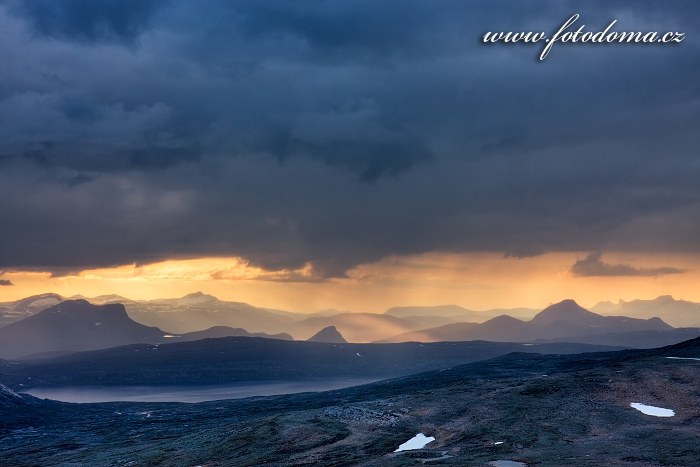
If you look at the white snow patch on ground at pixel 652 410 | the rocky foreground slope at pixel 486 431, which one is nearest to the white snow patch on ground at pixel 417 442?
the rocky foreground slope at pixel 486 431

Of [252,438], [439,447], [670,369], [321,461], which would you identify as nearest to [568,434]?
[439,447]

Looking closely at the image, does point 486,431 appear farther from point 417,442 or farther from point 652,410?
point 652,410

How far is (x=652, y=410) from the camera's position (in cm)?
13312

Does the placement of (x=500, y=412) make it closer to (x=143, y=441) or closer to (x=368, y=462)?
(x=368, y=462)

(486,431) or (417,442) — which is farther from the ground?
(486,431)

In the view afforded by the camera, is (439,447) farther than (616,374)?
No

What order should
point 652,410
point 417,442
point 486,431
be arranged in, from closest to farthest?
1. point 486,431
2. point 417,442
3. point 652,410

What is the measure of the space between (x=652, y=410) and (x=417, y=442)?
4104 centimetres

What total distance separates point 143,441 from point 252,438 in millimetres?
55767

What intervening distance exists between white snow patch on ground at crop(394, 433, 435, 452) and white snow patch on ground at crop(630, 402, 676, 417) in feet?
121

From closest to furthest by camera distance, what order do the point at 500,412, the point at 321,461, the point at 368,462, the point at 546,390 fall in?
the point at 368,462, the point at 321,461, the point at 500,412, the point at 546,390

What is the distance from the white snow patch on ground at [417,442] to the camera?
12429cm

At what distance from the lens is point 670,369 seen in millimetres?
160375

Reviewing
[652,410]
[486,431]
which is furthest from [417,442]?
[652,410]
